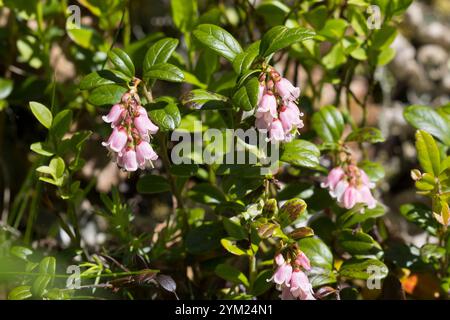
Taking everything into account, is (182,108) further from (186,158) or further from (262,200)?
(262,200)

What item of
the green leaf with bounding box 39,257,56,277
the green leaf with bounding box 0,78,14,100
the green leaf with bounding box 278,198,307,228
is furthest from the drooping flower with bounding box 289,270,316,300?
the green leaf with bounding box 0,78,14,100

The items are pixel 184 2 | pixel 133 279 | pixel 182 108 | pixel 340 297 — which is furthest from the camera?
pixel 184 2

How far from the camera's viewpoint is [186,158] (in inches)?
77.4

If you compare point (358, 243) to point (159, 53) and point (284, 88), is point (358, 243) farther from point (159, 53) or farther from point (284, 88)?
point (159, 53)

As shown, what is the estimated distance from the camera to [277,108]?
171 centimetres

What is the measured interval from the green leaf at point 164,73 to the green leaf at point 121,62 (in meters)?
0.06

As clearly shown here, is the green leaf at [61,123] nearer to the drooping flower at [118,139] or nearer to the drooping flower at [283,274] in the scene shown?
the drooping flower at [118,139]

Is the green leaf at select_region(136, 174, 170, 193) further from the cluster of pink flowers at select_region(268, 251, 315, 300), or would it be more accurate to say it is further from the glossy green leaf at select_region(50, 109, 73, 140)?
the cluster of pink flowers at select_region(268, 251, 315, 300)

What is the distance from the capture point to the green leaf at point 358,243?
1.93 metres

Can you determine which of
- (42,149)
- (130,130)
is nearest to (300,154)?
(130,130)

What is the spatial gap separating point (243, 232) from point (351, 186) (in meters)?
0.34

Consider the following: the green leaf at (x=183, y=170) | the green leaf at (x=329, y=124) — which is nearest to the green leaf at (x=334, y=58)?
the green leaf at (x=329, y=124)

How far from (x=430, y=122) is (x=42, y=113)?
1.11 m
